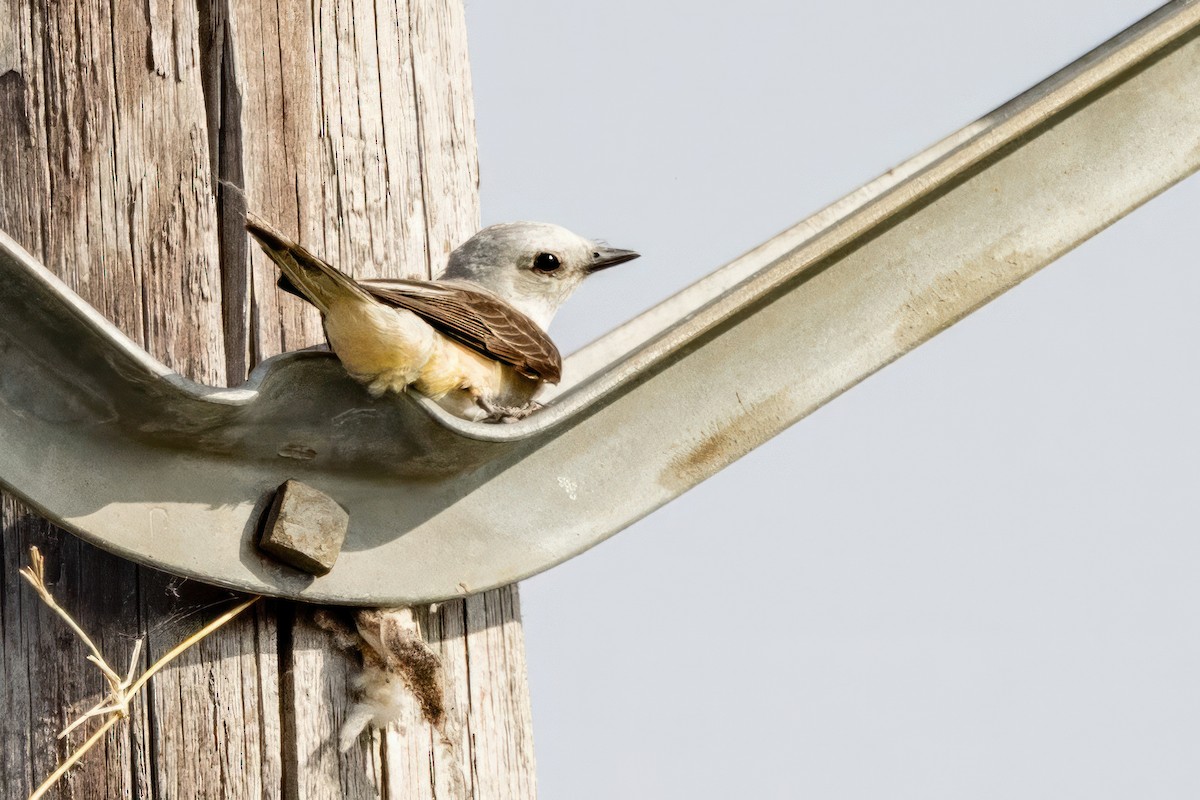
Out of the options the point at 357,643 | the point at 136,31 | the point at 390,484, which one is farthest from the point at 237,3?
the point at 357,643

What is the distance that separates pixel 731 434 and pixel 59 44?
64.0 inches

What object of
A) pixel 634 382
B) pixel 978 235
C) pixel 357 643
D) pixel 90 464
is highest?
pixel 978 235

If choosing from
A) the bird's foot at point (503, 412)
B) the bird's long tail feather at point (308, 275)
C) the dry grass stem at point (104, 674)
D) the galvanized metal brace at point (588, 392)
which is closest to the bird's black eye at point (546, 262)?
the bird's foot at point (503, 412)

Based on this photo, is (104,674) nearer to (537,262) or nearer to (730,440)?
(730,440)

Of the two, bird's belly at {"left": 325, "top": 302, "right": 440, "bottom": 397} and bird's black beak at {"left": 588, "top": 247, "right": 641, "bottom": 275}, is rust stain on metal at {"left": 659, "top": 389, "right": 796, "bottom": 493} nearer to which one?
bird's belly at {"left": 325, "top": 302, "right": 440, "bottom": 397}

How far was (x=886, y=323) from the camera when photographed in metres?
3.35

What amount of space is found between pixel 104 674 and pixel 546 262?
2.49m

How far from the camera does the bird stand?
2.83m

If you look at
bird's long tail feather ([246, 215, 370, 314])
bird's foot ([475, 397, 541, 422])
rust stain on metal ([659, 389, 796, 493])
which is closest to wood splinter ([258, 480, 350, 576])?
bird's long tail feather ([246, 215, 370, 314])

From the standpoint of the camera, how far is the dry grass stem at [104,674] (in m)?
2.68

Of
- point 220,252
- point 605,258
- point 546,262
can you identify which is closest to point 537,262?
point 546,262

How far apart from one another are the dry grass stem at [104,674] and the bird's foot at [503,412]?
0.87m

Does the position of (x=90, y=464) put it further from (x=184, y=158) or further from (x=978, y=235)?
(x=978, y=235)

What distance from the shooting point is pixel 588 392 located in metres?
2.97
